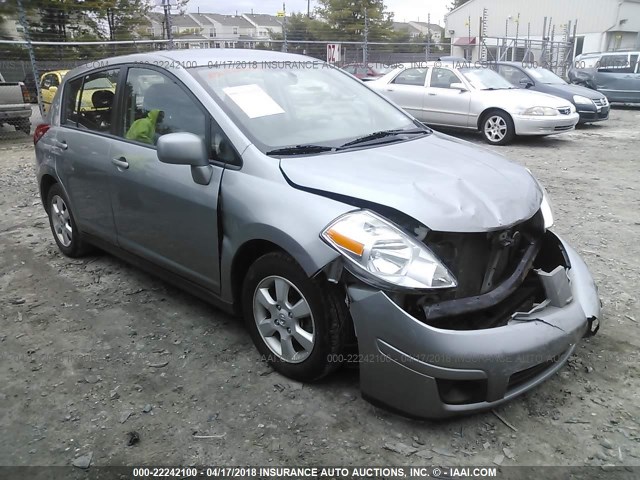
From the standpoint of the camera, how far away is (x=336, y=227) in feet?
7.92

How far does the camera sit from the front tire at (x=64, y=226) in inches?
175

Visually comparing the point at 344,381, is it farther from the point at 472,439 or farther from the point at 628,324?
the point at 628,324

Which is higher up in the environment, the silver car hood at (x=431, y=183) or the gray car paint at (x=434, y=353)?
the silver car hood at (x=431, y=183)

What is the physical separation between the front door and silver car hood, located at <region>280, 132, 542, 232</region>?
64 cm

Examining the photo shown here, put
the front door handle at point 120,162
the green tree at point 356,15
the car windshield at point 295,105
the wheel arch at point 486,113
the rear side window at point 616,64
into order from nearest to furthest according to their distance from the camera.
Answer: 1. the car windshield at point 295,105
2. the front door handle at point 120,162
3. the wheel arch at point 486,113
4. the rear side window at point 616,64
5. the green tree at point 356,15

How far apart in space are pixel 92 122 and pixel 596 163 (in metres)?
7.60

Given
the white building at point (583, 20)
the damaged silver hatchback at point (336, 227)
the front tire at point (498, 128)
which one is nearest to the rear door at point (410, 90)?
the front tire at point (498, 128)

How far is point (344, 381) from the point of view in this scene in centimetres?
283

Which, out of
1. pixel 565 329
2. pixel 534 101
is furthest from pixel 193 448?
pixel 534 101

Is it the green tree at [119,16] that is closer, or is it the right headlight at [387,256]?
the right headlight at [387,256]

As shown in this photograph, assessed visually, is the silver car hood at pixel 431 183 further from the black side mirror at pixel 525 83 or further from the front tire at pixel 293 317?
the black side mirror at pixel 525 83

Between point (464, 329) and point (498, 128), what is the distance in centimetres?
851

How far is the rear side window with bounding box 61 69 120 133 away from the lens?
3.80 m

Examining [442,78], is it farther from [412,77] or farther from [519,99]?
[519,99]
